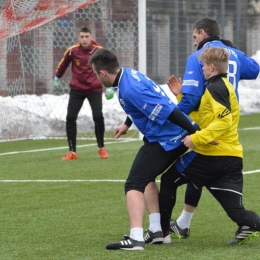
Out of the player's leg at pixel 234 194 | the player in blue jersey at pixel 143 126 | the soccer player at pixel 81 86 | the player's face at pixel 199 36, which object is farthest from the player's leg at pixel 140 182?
the soccer player at pixel 81 86

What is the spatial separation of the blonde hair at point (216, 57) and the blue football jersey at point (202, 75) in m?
0.30

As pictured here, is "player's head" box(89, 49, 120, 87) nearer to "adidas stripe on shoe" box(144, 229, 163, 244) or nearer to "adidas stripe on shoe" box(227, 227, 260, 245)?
"adidas stripe on shoe" box(144, 229, 163, 244)

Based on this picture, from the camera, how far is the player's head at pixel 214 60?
6844mm

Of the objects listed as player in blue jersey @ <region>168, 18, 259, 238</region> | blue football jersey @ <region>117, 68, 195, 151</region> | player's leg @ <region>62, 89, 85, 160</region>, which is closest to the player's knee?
player in blue jersey @ <region>168, 18, 259, 238</region>

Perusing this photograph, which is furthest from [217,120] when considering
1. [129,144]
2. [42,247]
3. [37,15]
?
[129,144]

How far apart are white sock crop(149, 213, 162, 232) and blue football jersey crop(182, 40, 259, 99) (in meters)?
0.97

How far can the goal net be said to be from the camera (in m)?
16.5

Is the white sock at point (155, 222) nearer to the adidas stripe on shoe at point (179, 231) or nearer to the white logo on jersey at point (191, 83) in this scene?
the adidas stripe on shoe at point (179, 231)

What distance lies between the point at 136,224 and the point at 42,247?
731 millimetres

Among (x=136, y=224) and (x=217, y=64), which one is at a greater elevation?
(x=217, y=64)

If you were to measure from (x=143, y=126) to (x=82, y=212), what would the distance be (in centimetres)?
192

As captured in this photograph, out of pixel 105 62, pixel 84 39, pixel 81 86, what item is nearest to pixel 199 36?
pixel 105 62

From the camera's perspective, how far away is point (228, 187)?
6859mm

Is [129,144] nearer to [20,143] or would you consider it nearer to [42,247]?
[20,143]
